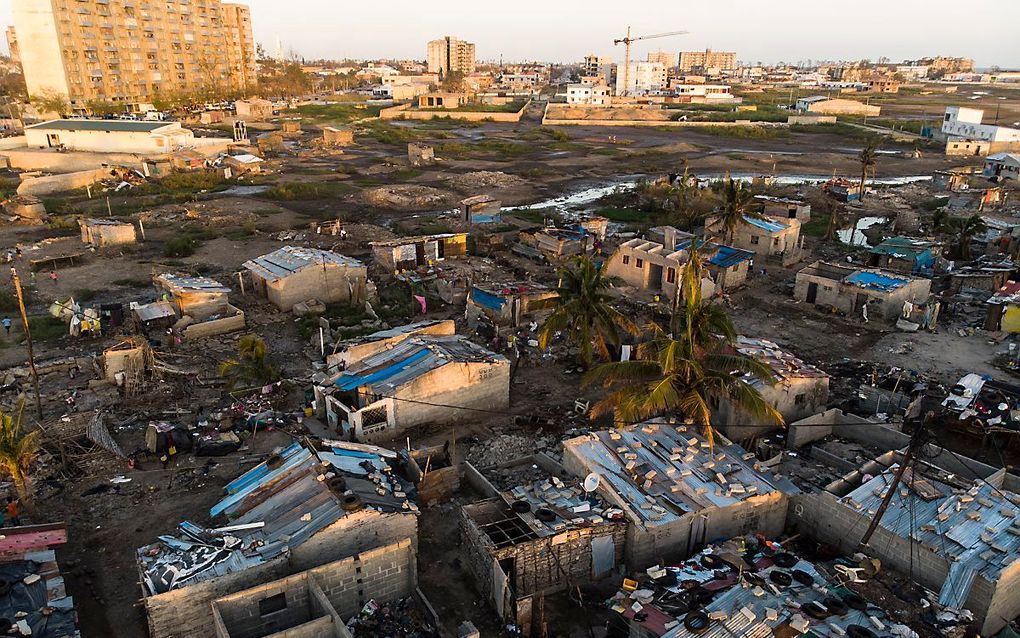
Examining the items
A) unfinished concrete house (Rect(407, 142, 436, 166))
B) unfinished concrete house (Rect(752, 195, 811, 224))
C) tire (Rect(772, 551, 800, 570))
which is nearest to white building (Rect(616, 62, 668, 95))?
unfinished concrete house (Rect(407, 142, 436, 166))

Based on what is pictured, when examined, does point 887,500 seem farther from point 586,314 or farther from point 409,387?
point 409,387

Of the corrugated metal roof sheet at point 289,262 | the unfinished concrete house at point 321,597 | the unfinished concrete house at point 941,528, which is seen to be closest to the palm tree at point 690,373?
the unfinished concrete house at point 941,528

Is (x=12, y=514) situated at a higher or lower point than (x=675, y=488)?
lower

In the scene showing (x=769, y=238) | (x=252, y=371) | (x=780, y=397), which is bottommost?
(x=252, y=371)

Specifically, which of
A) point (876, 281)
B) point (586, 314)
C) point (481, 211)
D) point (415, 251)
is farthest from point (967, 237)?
point (415, 251)

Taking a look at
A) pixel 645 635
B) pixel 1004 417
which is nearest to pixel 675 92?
pixel 1004 417
